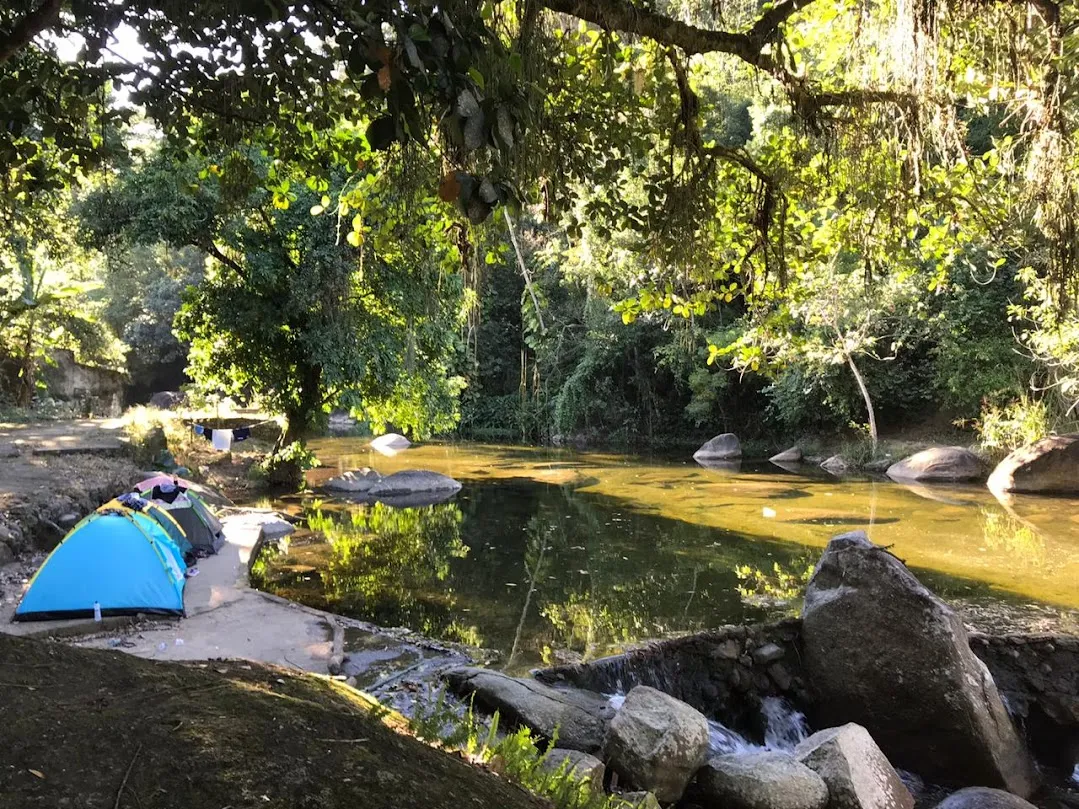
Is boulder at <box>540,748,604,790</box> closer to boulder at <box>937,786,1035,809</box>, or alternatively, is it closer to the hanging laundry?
boulder at <box>937,786,1035,809</box>

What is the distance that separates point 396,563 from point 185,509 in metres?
2.89

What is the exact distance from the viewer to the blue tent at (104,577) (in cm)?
697

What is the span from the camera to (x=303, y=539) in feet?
39.8

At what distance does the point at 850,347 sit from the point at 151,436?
1652 cm

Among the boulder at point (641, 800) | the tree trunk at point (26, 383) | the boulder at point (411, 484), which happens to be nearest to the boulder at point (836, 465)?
the boulder at point (411, 484)

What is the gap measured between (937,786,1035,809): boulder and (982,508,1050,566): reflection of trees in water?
6.80 meters

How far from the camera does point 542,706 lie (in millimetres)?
5379

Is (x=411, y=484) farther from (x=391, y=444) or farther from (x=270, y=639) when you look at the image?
(x=270, y=639)

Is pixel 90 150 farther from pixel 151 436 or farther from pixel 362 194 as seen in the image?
pixel 151 436

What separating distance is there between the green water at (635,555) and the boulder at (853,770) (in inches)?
67.9

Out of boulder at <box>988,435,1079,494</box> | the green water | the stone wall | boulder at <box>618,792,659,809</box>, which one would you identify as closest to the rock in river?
the green water

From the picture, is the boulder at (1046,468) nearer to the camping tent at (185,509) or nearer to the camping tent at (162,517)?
the camping tent at (185,509)

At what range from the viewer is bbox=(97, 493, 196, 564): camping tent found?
28.1 feet

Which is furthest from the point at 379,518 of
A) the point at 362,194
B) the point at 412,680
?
the point at 362,194
